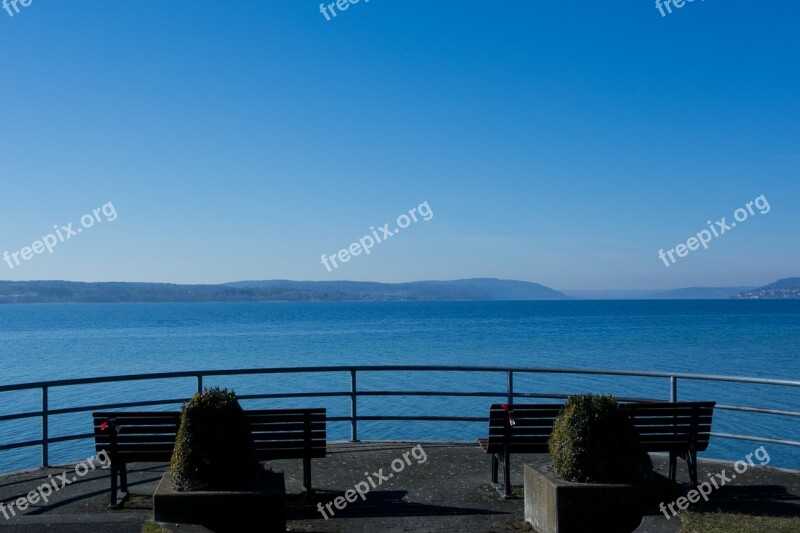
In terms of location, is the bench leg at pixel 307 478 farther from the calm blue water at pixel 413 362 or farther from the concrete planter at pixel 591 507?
the calm blue water at pixel 413 362

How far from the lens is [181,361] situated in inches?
2267

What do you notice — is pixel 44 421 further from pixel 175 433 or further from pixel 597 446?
pixel 597 446

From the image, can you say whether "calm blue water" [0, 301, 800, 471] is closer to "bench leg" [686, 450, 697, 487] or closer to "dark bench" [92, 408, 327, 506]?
"bench leg" [686, 450, 697, 487]

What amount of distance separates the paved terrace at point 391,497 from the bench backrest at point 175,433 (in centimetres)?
49

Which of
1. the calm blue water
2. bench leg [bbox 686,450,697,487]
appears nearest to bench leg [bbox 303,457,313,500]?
bench leg [bbox 686,450,697,487]

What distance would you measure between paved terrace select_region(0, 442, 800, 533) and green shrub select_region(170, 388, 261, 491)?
46 centimetres

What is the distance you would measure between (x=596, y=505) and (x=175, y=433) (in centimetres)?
369

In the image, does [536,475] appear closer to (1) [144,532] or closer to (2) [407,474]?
(2) [407,474]

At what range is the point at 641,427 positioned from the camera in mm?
7648

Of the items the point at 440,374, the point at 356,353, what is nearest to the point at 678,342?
the point at 356,353

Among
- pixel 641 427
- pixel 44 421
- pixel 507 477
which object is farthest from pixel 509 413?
pixel 44 421

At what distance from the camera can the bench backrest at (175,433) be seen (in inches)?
291

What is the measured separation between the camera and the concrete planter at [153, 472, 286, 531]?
20.7 ft

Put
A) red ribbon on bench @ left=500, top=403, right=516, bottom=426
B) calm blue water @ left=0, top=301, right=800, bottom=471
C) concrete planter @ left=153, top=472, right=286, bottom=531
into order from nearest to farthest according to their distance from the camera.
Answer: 1. concrete planter @ left=153, top=472, right=286, bottom=531
2. red ribbon on bench @ left=500, top=403, right=516, bottom=426
3. calm blue water @ left=0, top=301, right=800, bottom=471
